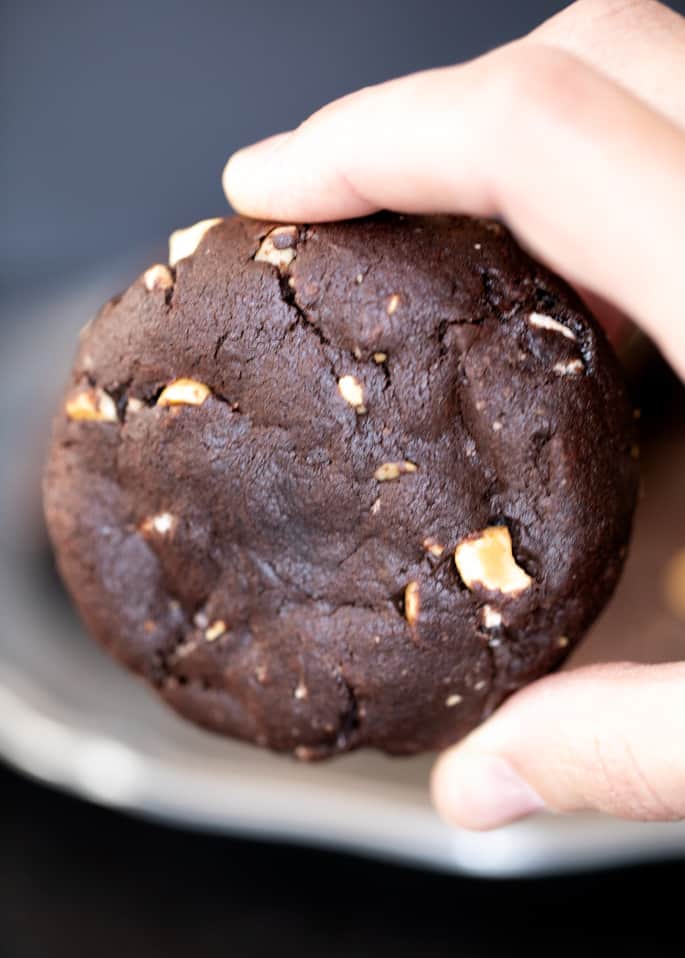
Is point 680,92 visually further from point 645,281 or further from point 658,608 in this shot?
point 658,608

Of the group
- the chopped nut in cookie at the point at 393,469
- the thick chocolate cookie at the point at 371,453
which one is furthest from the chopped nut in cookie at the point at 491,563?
the chopped nut in cookie at the point at 393,469

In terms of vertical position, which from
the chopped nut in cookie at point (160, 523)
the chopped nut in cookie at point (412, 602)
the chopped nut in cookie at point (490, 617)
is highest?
the chopped nut in cookie at point (160, 523)

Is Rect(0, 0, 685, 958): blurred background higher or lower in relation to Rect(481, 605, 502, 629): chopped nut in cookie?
lower

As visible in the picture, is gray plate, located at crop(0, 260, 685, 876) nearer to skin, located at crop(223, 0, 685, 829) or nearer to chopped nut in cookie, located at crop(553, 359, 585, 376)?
skin, located at crop(223, 0, 685, 829)

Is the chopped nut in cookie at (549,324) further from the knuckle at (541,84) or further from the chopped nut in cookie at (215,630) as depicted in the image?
the chopped nut in cookie at (215,630)

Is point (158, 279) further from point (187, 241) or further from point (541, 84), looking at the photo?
point (541, 84)

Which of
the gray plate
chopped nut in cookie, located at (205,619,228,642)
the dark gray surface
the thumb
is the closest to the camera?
the thumb

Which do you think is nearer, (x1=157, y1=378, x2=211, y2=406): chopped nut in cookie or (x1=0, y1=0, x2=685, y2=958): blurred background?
(x1=157, y1=378, x2=211, y2=406): chopped nut in cookie

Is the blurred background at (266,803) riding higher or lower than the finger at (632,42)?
lower

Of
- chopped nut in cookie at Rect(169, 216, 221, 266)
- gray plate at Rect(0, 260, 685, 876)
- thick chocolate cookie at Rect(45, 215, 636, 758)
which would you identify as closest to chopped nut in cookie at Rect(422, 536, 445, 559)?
thick chocolate cookie at Rect(45, 215, 636, 758)
